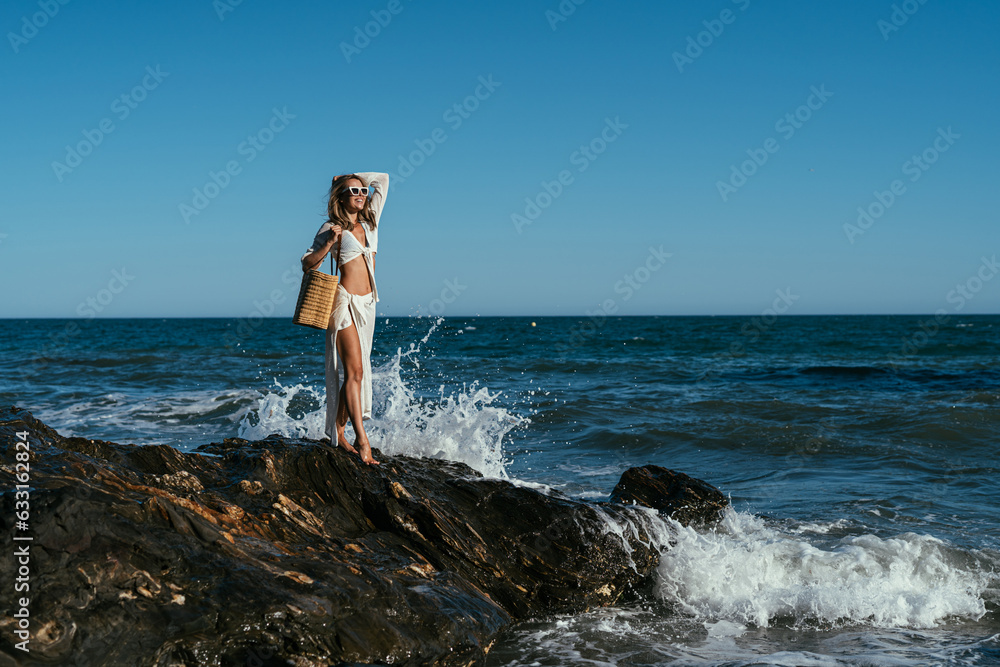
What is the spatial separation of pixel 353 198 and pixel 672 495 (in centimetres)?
332

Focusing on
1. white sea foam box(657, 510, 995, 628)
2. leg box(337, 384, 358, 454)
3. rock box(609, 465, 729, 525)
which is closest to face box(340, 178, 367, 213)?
leg box(337, 384, 358, 454)

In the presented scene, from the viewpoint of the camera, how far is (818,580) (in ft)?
17.1

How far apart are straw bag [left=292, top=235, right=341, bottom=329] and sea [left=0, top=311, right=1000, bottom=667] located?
6.63 ft

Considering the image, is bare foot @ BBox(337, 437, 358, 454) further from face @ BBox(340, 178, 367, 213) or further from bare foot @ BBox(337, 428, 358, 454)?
face @ BBox(340, 178, 367, 213)

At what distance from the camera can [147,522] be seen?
3.40 meters

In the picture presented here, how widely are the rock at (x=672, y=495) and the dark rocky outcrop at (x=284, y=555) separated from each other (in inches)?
25.8

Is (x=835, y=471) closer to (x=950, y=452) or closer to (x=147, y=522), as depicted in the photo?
(x=950, y=452)

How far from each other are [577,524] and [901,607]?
2.05m

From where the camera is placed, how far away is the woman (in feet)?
17.0

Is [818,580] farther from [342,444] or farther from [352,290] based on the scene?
[352,290]

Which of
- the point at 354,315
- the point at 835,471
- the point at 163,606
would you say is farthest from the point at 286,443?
the point at 835,471

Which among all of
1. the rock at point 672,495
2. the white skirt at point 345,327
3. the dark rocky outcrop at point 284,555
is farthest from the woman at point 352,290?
the rock at point 672,495

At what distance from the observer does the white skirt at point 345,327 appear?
525 cm

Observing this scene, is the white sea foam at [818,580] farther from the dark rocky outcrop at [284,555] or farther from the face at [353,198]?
the face at [353,198]
